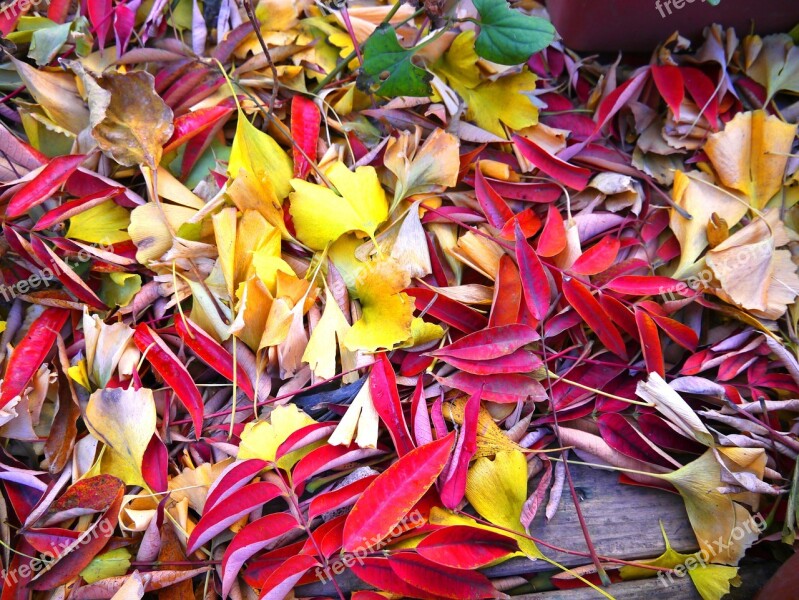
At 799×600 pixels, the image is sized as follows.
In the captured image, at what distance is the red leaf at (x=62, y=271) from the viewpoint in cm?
68

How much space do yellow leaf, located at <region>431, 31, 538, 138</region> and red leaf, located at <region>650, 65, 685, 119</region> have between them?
0.55 feet

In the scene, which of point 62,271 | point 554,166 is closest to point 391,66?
point 554,166

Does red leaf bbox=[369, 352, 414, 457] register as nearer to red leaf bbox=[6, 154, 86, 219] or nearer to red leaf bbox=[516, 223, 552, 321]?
red leaf bbox=[516, 223, 552, 321]

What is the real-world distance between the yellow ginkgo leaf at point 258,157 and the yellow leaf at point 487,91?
25 centimetres

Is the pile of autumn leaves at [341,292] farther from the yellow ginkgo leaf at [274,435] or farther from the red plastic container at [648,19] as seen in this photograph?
the red plastic container at [648,19]

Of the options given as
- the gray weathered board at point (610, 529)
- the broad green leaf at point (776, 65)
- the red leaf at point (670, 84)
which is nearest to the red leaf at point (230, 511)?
the gray weathered board at point (610, 529)

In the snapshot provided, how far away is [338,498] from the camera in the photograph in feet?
2.04

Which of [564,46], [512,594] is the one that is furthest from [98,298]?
[564,46]

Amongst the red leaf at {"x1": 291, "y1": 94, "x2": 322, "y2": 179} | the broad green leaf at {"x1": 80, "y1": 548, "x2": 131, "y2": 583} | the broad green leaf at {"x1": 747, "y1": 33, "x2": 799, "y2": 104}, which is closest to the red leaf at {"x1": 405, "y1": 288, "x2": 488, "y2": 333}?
the red leaf at {"x1": 291, "y1": 94, "x2": 322, "y2": 179}

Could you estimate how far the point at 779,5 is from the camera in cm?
81

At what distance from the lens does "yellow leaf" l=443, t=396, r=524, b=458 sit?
0.65 meters

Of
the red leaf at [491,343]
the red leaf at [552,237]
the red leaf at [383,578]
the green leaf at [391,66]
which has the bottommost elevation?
the red leaf at [383,578]

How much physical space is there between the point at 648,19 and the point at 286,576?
82 cm

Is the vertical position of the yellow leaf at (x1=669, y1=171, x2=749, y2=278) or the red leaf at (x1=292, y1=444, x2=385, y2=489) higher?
the yellow leaf at (x1=669, y1=171, x2=749, y2=278)
